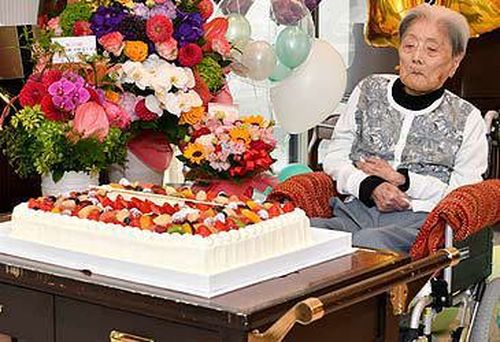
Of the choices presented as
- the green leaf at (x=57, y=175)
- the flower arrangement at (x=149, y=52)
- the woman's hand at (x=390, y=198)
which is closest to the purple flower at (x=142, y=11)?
the flower arrangement at (x=149, y=52)

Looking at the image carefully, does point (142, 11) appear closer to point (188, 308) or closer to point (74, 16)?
point (74, 16)

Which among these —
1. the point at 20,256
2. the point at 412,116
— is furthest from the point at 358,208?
the point at 20,256

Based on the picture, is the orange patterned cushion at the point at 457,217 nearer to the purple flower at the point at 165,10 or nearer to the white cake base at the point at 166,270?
the white cake base at the point at 166,270

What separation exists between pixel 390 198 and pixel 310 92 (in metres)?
1.19

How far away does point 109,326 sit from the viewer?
1953 millimetres

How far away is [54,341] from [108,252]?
21 cm

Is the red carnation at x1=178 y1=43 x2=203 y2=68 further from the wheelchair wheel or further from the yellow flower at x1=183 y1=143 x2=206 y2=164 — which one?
the wheelchair wheel

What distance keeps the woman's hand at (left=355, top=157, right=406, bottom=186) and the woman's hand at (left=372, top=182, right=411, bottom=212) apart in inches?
0.9

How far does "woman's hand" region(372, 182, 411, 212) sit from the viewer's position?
3.09 meters

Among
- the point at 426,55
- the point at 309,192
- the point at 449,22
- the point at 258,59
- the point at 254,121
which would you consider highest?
the point at 449,22

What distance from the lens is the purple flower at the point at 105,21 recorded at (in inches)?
120

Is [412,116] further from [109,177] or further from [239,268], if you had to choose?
[239,268]

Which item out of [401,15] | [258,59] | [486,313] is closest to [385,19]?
[401,15]

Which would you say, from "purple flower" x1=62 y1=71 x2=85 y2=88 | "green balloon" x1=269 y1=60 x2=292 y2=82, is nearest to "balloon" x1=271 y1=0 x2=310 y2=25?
"green balloon" x1=269 y1=60 x2=292 y2=82
